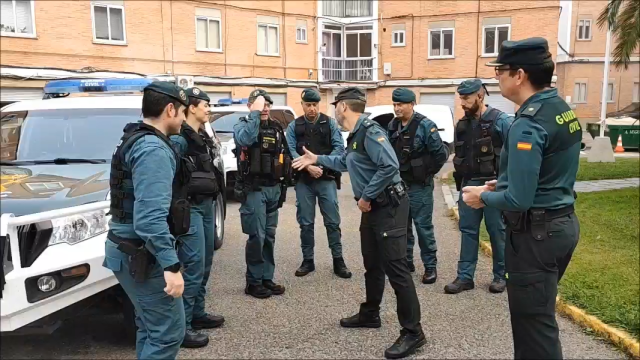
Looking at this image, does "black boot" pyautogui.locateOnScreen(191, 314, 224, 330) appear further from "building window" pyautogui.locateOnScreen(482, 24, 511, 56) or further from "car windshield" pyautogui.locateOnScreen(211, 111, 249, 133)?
"building window" pyautogui.locateOnScreen(482, 24, 511, 56)

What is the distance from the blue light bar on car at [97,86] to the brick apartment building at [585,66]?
3280 cm

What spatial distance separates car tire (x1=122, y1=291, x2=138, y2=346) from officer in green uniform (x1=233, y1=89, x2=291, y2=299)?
1.46 m

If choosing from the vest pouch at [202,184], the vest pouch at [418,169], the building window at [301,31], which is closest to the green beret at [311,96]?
the vest pouch at [418,169]

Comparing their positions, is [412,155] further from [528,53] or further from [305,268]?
[528,53]

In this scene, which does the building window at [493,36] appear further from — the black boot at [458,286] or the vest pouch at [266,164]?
the vest pouch at [266,164]

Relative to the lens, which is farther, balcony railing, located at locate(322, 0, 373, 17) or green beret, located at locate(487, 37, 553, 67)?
balcony railing, located at locate(322, 0, 373, 17)

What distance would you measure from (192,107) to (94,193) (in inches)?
39.3

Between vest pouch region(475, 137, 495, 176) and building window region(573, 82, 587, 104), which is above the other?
building window region(573, 82, 587, 104)

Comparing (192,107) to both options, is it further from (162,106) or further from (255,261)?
(255,261)

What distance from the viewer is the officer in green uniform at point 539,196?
8.44 feet

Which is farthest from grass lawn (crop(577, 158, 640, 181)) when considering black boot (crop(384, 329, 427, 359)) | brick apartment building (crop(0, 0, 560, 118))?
brick apartment building (crop(0, 0, 560, 118))

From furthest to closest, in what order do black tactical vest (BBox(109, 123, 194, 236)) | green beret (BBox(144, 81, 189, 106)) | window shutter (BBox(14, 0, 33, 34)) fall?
window shutter (BBox(14, 0, 33, 34))
green beret (BBox(144, 81, 189, 106))
black tactical vest (BBox(109, 123, 194, 236))

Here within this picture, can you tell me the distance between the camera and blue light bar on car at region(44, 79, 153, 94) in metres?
6.48

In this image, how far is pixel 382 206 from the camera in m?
3.89
